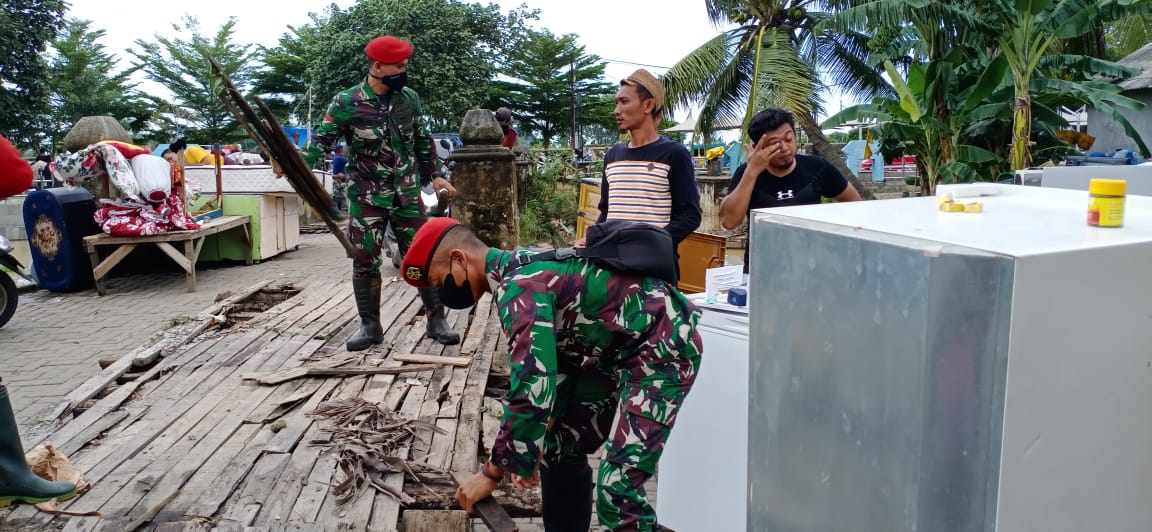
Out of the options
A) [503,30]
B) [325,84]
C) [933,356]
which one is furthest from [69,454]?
[503,30]

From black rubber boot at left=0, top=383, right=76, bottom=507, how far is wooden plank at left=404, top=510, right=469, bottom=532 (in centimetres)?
136

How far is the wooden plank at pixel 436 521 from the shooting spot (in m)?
3.19

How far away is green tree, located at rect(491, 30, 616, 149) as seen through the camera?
41000 millimetres

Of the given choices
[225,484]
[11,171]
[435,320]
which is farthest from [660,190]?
[11,171]

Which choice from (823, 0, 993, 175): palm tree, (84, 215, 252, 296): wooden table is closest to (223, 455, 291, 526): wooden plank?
(84, 215, 252, 296): wooden table

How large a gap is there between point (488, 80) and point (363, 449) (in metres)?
30.6

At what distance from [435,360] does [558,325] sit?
2784 millimetres

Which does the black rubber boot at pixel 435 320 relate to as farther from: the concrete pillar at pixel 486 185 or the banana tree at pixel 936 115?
the banana tree at pixel 936 115

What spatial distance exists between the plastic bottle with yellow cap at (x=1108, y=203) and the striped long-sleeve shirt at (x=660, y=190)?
8.72 ft

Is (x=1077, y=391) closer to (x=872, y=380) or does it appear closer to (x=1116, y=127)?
(x=872, y=380)

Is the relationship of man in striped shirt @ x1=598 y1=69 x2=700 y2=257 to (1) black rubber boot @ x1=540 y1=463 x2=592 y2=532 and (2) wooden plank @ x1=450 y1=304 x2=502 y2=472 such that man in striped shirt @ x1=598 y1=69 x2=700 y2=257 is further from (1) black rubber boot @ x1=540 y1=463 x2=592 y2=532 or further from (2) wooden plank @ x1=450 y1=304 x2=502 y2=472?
(1) black rubber boot @ x1=540 y1=463 x2=592 y2=532

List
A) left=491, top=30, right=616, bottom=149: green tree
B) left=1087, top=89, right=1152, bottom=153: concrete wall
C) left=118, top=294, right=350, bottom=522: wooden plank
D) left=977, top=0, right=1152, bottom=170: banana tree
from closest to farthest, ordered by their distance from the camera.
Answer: left=118, top=294, right=350, bottom=522: wooden plank → left=977, top=0, right=1152, bottom=170: banana tree → left=1087, top=89, right=1152, bottom=153: concrete wall → left=491, top=30, right=616, bottom=149: green tree

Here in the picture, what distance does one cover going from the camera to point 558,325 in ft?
8.37

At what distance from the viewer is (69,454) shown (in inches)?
148
